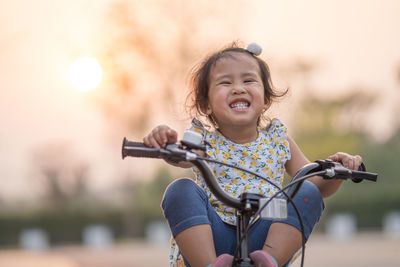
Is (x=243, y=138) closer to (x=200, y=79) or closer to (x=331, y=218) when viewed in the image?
(x=200, y=79)

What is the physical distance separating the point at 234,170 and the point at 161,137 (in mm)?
829

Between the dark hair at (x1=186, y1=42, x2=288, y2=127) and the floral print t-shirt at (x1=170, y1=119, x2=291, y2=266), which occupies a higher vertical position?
the dark hair at (x1=186, y1=42, x2=288, y2=127)

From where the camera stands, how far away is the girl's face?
307 centimetres

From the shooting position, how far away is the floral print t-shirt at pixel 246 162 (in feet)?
9.84

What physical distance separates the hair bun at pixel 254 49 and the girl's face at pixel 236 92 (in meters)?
0.04

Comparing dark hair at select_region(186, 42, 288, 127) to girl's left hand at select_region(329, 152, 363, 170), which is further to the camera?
dark hair at select_region(186, 42, 288, 127)

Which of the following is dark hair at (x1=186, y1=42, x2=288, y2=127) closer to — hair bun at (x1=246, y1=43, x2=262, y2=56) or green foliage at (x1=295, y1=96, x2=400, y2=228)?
hair bun at (x1=246, y1=43, x2=262, y2=56)

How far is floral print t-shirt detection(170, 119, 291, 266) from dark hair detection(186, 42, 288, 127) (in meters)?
0.17

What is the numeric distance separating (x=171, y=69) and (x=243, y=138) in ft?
54.6

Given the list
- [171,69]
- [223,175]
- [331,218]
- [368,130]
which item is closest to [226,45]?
[223,175]

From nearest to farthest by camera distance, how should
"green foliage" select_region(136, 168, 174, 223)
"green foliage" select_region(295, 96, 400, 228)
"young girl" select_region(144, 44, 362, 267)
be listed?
"young girl" select_region(144, 44, 362, 267)
"green foliage" select_region(295, 96, 400, 228)
"green foliage" select_region(136, 168, 174, 223)

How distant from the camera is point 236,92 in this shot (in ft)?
10.1

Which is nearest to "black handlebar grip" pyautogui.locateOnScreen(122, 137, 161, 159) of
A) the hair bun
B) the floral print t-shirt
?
the floral print t-shirt

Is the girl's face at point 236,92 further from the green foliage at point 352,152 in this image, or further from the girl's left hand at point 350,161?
the green foliage at point 352,152
